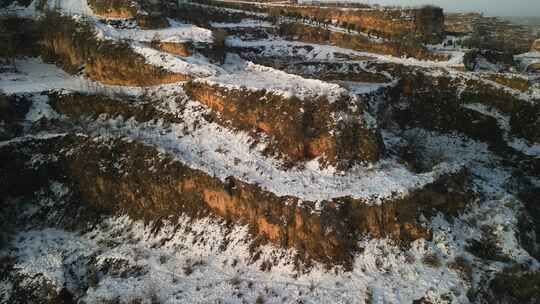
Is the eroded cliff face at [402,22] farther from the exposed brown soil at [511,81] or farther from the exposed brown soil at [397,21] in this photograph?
the exposed brown soil at [511,81]

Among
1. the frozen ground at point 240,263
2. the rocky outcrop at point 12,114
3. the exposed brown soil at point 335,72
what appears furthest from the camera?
the exposed brown soil at point 335,72

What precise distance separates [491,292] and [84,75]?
110ft

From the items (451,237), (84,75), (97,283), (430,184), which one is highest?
(84,75)

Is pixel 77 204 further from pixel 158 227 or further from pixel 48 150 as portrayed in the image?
pixel 158 227

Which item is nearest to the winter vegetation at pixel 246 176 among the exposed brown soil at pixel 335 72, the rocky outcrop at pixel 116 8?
the exposed brown soil at pixel 335 72

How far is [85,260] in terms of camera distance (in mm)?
20516

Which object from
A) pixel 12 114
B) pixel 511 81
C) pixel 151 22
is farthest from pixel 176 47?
pixel 511 81

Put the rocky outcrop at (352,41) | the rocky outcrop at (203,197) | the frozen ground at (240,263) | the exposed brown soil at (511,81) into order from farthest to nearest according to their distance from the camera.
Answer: the rocky outcrop at (352,41), the exposed brown soil at (511,81), the rocky outcrop at (203,197), the frozen ground at (240,263)

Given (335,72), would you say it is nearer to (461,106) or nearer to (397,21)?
(461,106)

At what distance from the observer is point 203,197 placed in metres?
21.8

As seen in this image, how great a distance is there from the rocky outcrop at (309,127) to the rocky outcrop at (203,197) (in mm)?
3540

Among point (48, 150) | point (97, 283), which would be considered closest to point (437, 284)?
point (97, 283)

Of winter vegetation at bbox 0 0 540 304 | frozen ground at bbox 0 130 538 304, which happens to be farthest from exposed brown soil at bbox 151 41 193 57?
frozen ground at bbox 0 130 538 304

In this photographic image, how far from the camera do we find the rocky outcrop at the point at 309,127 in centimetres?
2223
